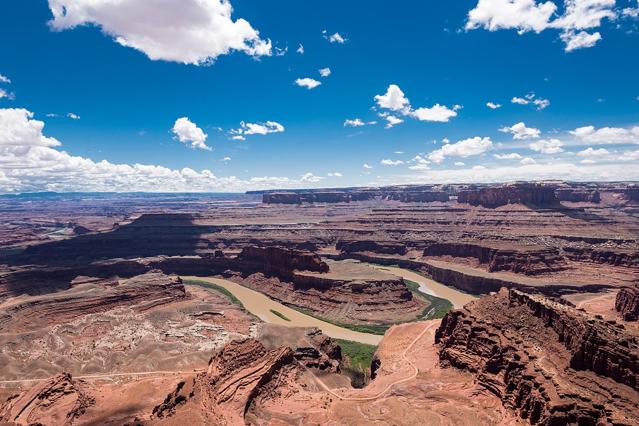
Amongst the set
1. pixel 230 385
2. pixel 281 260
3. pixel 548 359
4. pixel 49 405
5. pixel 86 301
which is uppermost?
pixel 548 359

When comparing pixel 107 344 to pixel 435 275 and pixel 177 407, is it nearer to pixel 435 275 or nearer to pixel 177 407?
pixel 177 407

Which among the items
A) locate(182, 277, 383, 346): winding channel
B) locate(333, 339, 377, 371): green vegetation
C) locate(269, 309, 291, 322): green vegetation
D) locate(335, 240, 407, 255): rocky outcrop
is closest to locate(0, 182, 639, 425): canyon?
locate(333, 339, 377, 371): green vegetation

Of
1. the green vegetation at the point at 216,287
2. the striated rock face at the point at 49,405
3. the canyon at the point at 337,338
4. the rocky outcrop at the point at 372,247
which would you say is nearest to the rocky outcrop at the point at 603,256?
the canyon at the point at 337,338

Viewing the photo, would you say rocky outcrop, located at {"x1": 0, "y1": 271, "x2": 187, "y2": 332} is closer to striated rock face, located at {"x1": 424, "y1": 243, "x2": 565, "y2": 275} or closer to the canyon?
the canyon

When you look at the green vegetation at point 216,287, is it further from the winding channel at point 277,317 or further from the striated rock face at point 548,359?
the striated rock face at point 548,359

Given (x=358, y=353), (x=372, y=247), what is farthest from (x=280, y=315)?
(x=372, y=247)

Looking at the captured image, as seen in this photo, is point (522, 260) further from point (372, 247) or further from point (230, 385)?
point (230, 385)
